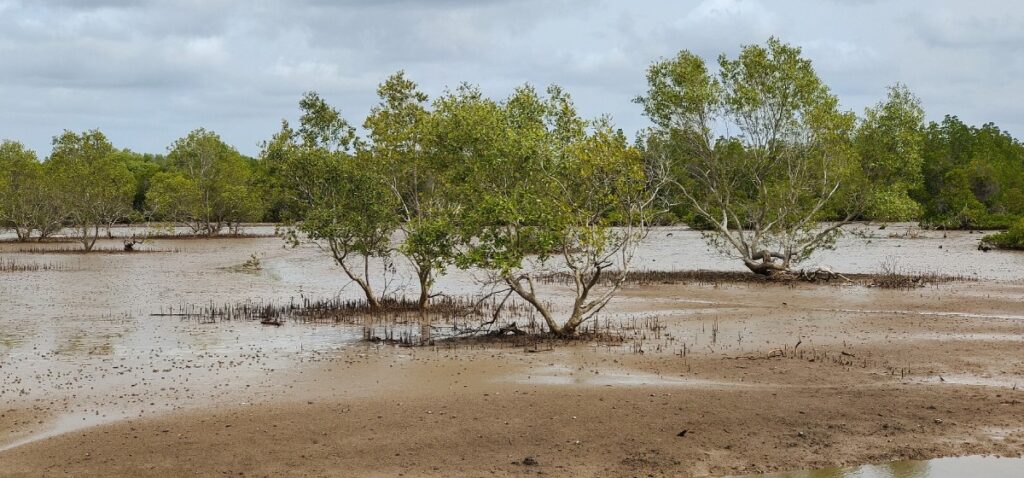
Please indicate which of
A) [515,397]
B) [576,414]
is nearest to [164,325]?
[515,397]

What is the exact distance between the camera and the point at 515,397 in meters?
16.0

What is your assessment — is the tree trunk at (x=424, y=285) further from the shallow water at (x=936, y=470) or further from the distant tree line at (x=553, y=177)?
the shallow water at (x=936, y=470)

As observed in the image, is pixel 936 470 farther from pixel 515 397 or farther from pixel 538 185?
pixel 538 185

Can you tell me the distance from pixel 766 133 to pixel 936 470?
1075 inches

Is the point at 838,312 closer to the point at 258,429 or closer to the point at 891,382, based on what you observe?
the point at 891,382

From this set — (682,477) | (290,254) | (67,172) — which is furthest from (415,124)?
(67,172)

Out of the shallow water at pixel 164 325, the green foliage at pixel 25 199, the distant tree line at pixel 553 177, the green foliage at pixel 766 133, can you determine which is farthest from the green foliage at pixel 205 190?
the green foliage at pixel 766 133

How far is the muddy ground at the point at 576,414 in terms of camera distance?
41.5ft

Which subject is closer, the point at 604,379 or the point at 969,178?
the point at 604,379

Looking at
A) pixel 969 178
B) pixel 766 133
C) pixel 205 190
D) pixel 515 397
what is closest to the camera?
pixel 515 397

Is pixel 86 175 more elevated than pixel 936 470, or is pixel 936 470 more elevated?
pixel 86 175

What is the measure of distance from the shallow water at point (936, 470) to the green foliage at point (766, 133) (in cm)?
2389

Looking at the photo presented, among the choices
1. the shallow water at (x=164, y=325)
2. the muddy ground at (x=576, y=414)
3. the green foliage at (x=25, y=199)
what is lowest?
the muddy ground at (x=576, y=414)

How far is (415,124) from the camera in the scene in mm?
26906
